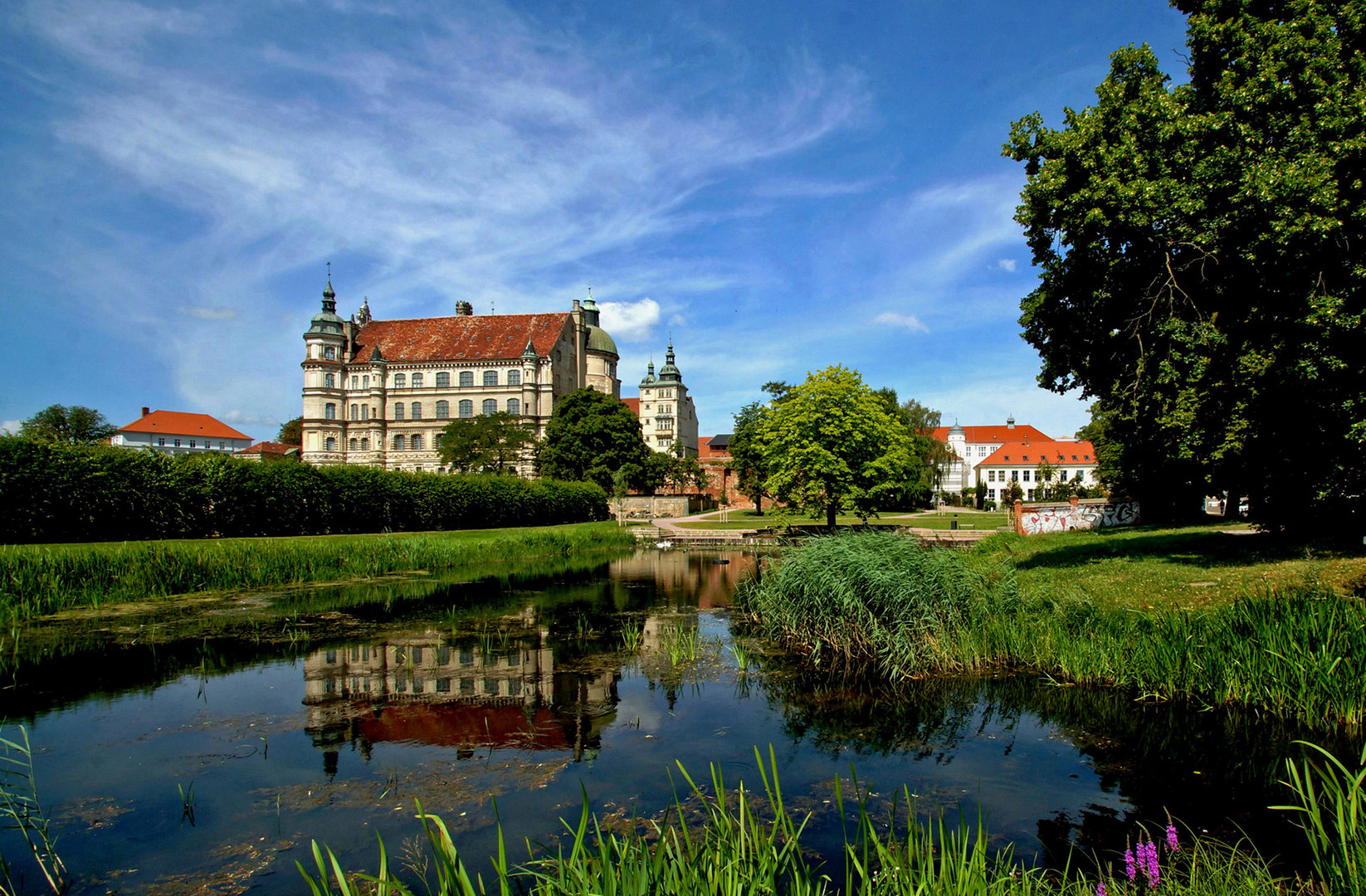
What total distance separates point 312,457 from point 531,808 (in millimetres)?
75790

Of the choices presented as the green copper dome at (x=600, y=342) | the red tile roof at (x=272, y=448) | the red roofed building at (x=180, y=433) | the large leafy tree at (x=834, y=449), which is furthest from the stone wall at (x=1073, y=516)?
the red roofed building at (x=180, y=433)

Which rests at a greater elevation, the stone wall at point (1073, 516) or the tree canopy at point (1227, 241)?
the tree canopy at point (1227, 241)

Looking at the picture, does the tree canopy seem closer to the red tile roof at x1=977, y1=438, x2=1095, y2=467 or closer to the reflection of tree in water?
the reflection of tree in water

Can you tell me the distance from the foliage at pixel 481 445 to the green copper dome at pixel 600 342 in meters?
28.6

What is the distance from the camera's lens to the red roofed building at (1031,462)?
9406 cm

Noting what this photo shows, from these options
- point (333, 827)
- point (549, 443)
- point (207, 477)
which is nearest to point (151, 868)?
point (333, 827)

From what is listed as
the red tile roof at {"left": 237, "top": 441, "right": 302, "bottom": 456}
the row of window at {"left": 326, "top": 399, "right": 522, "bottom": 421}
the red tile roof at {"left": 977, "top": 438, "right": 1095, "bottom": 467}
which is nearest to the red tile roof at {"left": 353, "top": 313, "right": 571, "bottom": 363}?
the row of window at {"left": 326, "top": 399, "right": 522, "bottom": 421}

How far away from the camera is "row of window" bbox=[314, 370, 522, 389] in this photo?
71.9 metres

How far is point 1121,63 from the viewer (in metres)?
13.1

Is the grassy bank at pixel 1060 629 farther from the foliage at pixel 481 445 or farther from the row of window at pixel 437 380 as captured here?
the row of window at pixel 437 380

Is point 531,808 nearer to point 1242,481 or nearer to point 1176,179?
point 1176,179

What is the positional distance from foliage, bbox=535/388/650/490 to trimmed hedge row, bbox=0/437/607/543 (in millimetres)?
20127

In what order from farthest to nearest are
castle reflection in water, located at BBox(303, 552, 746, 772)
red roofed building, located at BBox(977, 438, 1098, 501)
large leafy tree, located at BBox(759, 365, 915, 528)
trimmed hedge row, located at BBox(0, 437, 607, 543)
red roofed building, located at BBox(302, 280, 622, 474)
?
red roofed building, located at BBox(977, 438, 1098, 501), red roofed building, located at BBox(302, 280, 622, 474), large leafy tree, located at BBox(759, 365, 915, 528), trimmed hedge row, located at BBox(0, 437, 607, 543), castle reflection in water, located at BBox(303, 552, 746, 772)

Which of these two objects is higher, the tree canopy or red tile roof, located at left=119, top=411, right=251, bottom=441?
red tile roof, located at left=119, top=411, right=251, bottom=441
